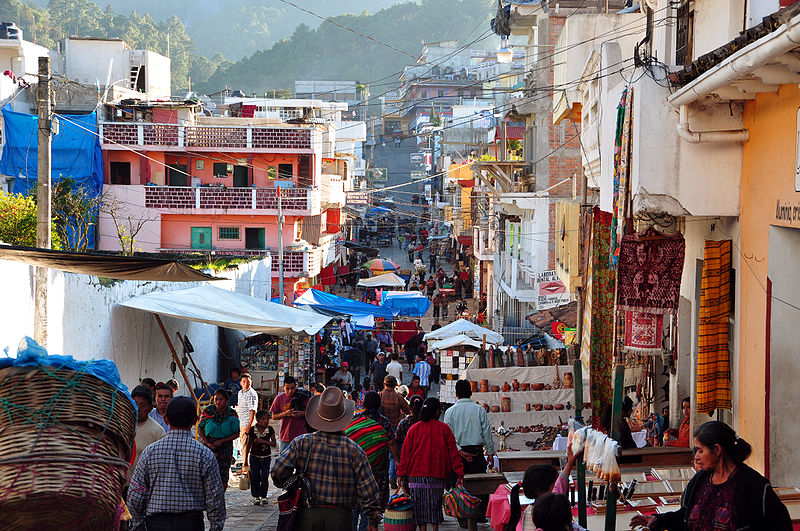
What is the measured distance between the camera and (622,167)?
331 inches

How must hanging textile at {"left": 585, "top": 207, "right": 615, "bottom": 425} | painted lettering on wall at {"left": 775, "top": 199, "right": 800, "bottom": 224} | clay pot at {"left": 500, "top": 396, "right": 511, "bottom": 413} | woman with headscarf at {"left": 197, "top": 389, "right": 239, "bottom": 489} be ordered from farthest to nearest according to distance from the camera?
1. clay pot at {"left": 500, "top": 396, "right": 511, "bottom": 413}
2. hanging textile at {"left": 585, "top": 207, "right": 615, "bottom": 425}
3. woman with headscarf at {"left": 197, "top": 389, "right": 239, "bottom": 489}
4. painted lettering on wall at {"left": 775, "top": 199, "right": 800, "bottom": 224}

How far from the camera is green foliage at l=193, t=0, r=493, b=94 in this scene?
11850cm

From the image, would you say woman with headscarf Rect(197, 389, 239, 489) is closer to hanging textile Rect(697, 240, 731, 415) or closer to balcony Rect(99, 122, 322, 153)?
hanging textile Rect(697, 240, 731, 415)

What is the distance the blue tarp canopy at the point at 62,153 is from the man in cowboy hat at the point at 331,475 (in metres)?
31.2

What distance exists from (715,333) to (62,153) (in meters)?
33.3

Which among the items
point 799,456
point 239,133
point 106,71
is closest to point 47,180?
point 799,456

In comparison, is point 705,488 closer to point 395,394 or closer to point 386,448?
point 386,448

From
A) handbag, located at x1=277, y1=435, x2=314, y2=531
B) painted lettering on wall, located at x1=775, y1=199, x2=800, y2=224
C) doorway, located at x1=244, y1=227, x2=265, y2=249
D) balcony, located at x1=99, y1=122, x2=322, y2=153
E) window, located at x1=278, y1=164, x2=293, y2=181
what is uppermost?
balcony, located at x1=99, y1=122, x2=322, y2=153

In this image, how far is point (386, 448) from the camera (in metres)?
7.68

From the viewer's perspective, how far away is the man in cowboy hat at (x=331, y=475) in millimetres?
5930

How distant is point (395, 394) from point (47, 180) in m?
7.61

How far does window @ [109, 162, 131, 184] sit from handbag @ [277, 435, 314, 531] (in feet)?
114

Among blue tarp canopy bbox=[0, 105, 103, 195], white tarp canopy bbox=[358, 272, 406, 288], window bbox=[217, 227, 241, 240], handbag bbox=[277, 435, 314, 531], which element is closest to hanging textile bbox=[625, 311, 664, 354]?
handbag bbox=[277, 435, 314, 531]

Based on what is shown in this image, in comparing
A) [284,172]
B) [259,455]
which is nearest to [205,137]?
[284,172]
